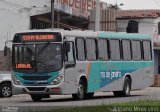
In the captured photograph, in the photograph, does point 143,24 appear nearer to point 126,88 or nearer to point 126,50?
point 126,88

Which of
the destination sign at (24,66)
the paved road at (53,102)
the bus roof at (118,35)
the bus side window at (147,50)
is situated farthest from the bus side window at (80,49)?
the bus side window at (147,50)

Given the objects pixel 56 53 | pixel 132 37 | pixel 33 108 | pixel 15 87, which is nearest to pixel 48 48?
pixel 56 53

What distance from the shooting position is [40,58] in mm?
25312

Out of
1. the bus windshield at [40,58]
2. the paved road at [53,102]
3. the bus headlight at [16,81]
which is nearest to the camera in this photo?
the paved road at [53,102]

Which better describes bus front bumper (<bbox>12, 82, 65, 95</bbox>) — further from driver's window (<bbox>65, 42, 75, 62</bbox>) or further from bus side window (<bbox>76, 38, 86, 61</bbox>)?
bus side window (<bbox>76, 38, 86, 61</bbox>)

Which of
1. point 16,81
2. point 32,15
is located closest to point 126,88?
point 16,81

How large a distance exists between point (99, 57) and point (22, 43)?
166 inches

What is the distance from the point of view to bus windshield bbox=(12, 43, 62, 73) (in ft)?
82.7

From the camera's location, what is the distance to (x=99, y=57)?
28172mm

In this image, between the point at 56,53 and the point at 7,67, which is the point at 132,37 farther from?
the point at 7,67

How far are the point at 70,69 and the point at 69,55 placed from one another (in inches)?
24.2

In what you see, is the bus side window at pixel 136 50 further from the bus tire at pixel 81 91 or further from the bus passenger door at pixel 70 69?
the bus passenger door at pixel 70 69

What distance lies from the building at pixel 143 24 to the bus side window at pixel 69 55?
1577 inches

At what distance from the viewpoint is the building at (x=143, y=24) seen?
66.1m
